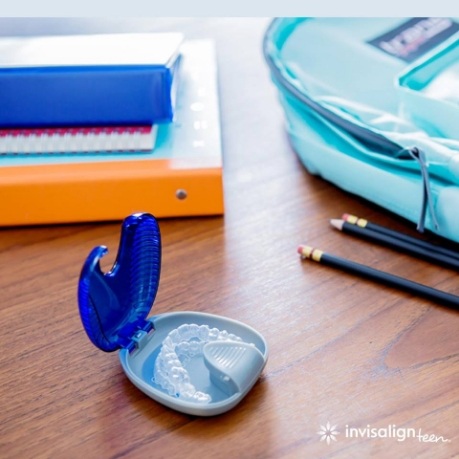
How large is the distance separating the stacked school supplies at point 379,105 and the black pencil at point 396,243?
0.02m

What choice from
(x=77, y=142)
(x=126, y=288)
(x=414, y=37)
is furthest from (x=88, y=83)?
(x=414, y=37)

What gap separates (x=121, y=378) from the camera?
447mm

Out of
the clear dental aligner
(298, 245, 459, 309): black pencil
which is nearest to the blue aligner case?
the clear dental aligner

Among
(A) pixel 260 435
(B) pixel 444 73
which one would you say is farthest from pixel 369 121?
(A) pixel 260 435

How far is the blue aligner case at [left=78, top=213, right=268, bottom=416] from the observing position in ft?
1.35

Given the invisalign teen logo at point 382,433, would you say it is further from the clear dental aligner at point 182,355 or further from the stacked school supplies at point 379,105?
the stacked school supplies at point 379,105

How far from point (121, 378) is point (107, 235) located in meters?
0.16

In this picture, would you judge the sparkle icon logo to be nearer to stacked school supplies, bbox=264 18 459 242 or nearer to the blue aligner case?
the blue aligner case

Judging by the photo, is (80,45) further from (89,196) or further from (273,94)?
(273,94)

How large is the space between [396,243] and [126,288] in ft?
0.71

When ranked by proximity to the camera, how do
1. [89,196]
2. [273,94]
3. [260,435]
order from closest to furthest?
[260,435] → [89,196] → [273,94]

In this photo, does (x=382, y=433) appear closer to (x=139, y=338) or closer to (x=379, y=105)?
(x=139, y=338)

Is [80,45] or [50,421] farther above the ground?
[80,45]

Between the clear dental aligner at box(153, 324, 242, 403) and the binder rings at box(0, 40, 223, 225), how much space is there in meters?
0.15
